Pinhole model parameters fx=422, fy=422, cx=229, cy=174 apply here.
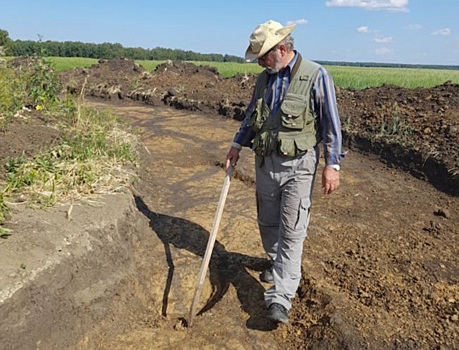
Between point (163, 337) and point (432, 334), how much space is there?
1.68 meters

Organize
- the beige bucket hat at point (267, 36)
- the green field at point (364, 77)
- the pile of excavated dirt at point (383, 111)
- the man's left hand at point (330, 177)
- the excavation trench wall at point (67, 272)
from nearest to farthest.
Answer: the excavation trench wall at point (67, 272) → the beige bucket hat at point (267, 36) → the man's left hand at point (330, 177) → the pile of excavated dirt at point (383, 111) → the green field at point (364, 77)

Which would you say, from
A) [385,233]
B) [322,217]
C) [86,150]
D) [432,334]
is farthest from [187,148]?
[432,334]

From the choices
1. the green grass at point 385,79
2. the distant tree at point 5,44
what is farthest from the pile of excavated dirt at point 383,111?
the green grass at point 385,79

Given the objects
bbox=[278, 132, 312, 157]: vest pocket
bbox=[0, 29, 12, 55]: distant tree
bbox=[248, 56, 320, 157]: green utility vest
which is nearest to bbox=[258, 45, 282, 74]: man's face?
bbox=[248, 56, 320, 157]: green utility vest

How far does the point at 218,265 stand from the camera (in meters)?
3.50

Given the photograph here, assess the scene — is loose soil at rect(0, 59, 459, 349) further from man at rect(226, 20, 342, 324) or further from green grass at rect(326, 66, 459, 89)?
green grass at rect(326, 66, 459, 89)

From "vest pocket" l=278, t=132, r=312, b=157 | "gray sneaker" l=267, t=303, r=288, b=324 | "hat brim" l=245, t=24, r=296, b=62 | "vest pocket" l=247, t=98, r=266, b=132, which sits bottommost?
"gray sneaker" l=267, t=303, r=288, b=324

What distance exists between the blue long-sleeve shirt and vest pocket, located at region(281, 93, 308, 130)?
0.08 m

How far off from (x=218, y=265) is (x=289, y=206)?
1.05 metres

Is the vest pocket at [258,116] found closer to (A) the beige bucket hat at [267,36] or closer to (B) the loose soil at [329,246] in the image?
(A) the beige bucket hat at [267,36]

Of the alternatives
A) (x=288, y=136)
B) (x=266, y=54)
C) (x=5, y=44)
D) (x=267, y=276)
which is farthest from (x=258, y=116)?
(x=5, y=44)

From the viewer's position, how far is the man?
2.59m

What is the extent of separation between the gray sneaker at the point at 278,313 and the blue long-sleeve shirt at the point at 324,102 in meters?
0.96

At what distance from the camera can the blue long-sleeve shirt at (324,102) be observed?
8.48ft
